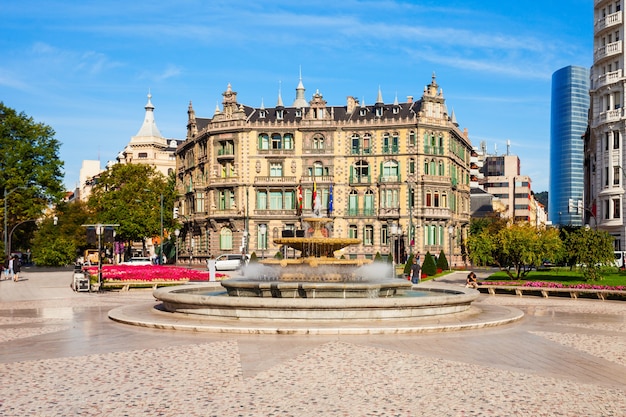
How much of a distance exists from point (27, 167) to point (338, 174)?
32.3 metres

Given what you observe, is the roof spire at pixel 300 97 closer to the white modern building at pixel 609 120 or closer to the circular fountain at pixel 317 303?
the white modern building at pixel 609 120

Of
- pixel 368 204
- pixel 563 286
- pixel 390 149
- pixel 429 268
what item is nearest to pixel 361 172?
pixel 368 204

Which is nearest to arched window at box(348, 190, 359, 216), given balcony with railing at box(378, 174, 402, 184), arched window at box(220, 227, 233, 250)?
balcony with railing at box(378, 174, 402, 184)

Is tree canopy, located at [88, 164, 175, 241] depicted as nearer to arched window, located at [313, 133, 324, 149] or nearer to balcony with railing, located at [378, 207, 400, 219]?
arched window, located at [313, 133, 324, 149]

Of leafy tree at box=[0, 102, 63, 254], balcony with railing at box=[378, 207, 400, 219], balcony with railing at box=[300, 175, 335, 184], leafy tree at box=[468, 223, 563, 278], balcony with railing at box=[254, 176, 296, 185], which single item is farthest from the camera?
balcony with railing at box=[254, 176, 296, 185]

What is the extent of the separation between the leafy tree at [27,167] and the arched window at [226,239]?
774 inches

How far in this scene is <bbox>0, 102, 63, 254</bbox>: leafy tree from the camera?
6425 centimetres

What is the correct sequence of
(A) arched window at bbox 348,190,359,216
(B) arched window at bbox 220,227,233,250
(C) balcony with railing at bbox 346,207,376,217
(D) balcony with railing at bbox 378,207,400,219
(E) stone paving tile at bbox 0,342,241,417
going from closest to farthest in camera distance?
(E) stone paving tile at bbox 0,342,241,417, (D) balcony with railing at bbox 378,207,400,219, (C) balcony with railing at bbox 346,207,376,217, (A) arched window at bbox 348,190,359,216, (B) arched window at bbox 220,227,233,250

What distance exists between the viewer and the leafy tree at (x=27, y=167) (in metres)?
64.2

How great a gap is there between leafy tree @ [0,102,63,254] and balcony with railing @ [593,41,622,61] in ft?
175

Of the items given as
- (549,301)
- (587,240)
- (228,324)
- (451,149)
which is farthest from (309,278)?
(451,149)

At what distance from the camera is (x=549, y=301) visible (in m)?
30.7

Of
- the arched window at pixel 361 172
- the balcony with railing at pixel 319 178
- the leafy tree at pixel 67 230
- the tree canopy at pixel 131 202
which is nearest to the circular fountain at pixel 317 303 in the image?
the leafy tree at pixel 67 230

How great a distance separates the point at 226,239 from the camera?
3167 inches
